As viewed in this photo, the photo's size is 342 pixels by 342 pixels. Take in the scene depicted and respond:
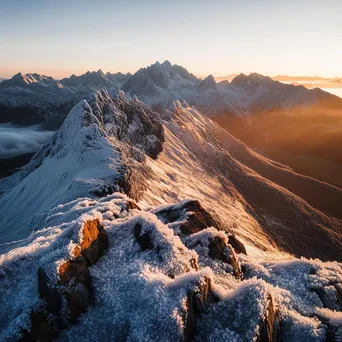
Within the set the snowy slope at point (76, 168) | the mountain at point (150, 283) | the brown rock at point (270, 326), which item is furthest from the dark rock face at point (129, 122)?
the brown rock at point (270, 326)

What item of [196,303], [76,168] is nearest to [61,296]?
[196,303]

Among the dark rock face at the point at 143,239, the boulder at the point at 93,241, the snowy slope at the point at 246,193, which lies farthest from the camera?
the snowy slope at the point at 246,193

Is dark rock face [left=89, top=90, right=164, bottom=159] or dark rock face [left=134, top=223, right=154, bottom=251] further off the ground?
dark rock face [left=134, top=223, right=154, bottom=251]

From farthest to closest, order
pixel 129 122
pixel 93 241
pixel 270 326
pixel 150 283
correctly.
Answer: pixel 129 122
pixel 93 241
pixel 150 283
pixel 270 326

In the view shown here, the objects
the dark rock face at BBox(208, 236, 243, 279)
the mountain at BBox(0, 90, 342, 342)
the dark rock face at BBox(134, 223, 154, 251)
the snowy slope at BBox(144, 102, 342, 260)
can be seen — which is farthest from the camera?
the snowy slope at BBox(144, 102, 342, 260)

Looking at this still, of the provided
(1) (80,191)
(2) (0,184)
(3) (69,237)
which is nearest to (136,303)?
(3) (69,237)

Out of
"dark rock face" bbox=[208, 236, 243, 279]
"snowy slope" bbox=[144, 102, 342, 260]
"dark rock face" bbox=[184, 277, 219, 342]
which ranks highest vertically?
"dark rock face" bbox=[184, 277, 219, 342]

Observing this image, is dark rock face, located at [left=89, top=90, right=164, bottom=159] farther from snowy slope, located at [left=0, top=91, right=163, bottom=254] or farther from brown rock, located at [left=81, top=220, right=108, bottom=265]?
brown rock, located at [left=81, top=220, right=108, bottom=265]

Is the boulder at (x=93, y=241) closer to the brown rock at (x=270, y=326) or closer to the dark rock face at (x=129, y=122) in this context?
the brown rock at (x=270, y=326)

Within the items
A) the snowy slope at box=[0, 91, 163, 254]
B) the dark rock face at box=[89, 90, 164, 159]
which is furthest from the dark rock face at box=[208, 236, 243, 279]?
the dark rock face at box=[89, 90, 164, 159]

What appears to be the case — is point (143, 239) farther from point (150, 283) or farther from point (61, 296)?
point (61, 296)

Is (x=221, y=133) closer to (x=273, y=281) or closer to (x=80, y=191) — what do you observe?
(x=80, y=191)
